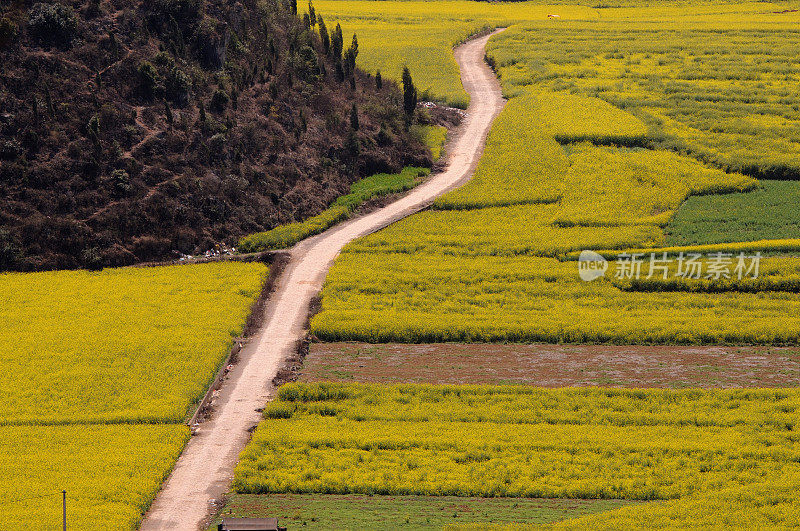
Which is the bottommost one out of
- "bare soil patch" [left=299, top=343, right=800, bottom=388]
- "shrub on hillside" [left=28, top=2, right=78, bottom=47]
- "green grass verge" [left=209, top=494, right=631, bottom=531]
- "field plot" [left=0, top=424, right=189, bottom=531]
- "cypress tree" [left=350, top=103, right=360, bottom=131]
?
"field plot" [left=0, top=424, right=189, bottom=531]

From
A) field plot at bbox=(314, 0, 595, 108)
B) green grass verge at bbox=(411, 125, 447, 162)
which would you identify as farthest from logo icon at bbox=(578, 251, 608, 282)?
field plot at bbox=(314, 0, 595, 108)

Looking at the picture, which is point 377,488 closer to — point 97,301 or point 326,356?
point 326,356

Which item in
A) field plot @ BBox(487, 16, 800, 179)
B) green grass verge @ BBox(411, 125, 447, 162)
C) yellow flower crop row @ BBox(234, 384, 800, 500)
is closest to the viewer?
yellow flower crop row @ BBox(234, 384, 800, 500)

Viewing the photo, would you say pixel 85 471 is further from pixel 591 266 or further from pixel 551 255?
pixel 591 266

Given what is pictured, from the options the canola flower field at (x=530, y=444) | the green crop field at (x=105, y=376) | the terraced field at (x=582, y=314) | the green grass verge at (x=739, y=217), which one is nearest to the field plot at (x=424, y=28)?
the terraced field at (x=582, y=314)

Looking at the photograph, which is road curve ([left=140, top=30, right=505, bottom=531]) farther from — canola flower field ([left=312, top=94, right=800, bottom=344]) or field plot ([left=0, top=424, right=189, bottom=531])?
canola flower field ([left=312, top=94, right=800, bottom=344])

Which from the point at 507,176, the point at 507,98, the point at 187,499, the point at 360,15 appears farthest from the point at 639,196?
the point at 360,15
